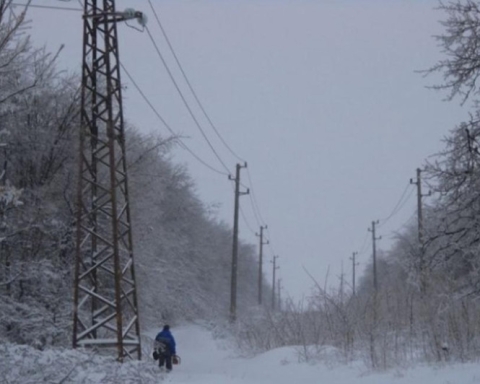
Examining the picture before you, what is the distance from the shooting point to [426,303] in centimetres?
1780

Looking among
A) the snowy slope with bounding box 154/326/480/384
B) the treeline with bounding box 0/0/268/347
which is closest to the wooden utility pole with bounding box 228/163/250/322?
the treeline with bounding box 0/0/268/347

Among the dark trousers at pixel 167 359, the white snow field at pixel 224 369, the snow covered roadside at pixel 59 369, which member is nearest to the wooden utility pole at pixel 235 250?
the white snow field at pixel 224 369

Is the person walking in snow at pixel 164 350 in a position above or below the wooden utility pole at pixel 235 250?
below

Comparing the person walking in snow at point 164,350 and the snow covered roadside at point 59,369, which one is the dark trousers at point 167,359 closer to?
the person walking in snow at point 164,350

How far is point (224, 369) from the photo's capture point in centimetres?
2389

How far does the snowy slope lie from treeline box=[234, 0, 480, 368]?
75cm

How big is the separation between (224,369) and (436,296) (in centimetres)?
872

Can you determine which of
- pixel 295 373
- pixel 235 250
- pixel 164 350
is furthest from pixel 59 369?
pixel 235 250

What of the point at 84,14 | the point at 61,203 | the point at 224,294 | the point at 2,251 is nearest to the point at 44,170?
the point at 61,203

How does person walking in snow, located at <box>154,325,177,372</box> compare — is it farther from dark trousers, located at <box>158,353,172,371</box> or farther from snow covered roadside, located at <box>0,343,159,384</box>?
snow covered roadside, located at <box>0,343,159,384</box>

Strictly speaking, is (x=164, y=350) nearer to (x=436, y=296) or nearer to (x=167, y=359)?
(x=167, y=359)

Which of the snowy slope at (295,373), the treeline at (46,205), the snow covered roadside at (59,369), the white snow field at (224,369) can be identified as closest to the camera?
the snow covered roadside at (59,369)

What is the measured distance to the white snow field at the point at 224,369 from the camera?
10874mm

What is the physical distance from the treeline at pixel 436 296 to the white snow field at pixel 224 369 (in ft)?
2.66
